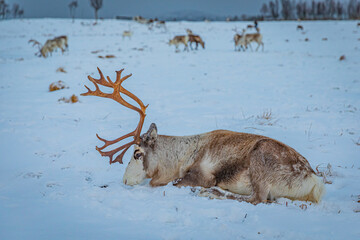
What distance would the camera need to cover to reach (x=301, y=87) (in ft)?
37.4

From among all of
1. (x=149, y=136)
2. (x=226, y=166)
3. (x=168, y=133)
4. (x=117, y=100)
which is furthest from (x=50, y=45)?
(x=226, y=166)

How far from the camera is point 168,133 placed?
6.72 meters

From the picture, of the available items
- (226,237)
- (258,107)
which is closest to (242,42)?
(258,107)

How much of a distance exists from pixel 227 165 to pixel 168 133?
2.74m

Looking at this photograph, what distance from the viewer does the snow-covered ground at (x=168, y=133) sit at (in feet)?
10.2

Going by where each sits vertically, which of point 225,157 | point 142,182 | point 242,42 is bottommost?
point 142,182

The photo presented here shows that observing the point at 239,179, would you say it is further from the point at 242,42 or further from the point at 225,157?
the point at 242,42

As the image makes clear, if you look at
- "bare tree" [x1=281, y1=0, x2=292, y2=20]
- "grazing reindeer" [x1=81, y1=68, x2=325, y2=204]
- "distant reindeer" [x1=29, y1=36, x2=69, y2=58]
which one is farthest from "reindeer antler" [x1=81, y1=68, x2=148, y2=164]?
"bare tree" [x1=281, y1=0, x2=292, y2=20]

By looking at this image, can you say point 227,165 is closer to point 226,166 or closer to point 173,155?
point 226,166

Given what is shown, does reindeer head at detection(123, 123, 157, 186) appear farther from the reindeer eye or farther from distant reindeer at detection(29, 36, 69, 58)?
distant reindeer at detection(29, 36, 69, 58)

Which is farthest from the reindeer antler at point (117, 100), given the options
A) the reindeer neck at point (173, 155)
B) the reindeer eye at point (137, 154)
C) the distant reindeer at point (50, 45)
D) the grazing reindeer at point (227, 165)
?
the distant reindeer at point (50, 45)

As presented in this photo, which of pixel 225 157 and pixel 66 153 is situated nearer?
pixel 225 157

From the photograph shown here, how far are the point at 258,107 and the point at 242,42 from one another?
699 inches

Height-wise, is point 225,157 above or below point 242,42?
below
